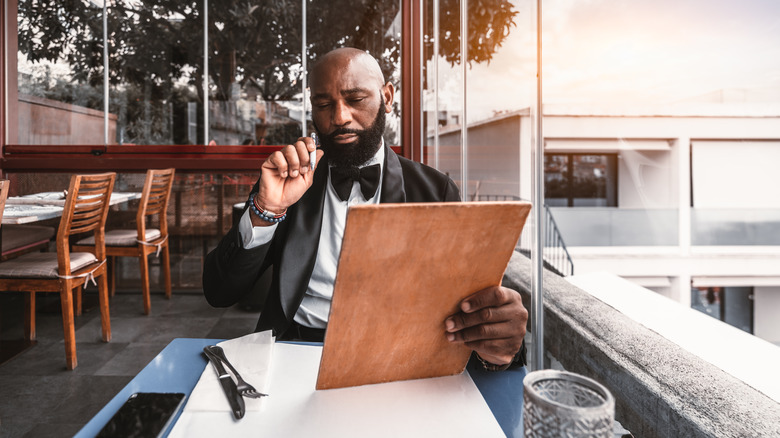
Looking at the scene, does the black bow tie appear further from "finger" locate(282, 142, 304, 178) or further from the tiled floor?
the tiled floor

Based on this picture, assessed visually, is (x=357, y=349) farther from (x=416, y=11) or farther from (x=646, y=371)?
(x=416, y=11)

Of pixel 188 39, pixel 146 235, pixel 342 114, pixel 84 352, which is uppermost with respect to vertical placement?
pixel 188 39

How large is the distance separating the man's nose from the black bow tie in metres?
0.15

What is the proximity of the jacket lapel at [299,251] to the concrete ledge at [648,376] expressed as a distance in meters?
0.73

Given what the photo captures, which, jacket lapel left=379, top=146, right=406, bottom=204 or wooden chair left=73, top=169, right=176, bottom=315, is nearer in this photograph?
jacket lapel left=379, top=146, right=406, bottom=204

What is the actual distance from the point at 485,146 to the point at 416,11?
2.40m

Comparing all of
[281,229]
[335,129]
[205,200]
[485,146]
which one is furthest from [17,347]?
[485,146]

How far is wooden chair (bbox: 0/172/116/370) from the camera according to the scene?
2.76 m

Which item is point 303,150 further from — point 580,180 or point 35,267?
point 35,267

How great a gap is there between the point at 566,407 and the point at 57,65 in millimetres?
5833

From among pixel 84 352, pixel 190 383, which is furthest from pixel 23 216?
pixel 190 383

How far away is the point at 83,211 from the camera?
309 centimetres

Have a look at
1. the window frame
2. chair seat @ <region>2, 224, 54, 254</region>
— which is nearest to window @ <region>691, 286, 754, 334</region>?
the window frame

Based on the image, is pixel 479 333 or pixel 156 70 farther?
pixel 156 70
